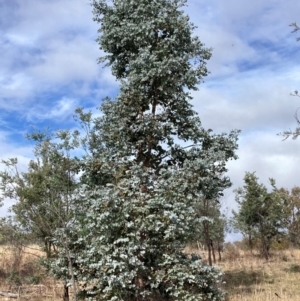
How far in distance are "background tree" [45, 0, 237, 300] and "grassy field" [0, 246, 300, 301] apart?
405cm

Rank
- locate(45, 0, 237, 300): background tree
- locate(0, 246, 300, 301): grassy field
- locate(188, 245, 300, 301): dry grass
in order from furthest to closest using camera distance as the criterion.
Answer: locate(0, 246, 300, 301): grassy field < locate(188, 245, 300, 301): dry grass < locate(45, 0, 237, 300): background tree

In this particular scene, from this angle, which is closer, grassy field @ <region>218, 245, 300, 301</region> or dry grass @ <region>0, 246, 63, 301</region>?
grassy field @ <region>218, 245, 300, 301</region>

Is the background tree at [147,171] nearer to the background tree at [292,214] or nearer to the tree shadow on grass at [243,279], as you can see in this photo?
the tree shadow on grass at [243,279]

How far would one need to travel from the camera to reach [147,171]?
10344mm

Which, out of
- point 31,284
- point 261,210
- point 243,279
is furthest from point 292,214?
point 31,284

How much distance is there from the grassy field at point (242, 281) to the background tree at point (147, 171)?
4047 millimetres

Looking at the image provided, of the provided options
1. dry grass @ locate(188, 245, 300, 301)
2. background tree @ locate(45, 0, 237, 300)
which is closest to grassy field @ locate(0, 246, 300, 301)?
dry grass @ locate(188, 245, 300, 301)

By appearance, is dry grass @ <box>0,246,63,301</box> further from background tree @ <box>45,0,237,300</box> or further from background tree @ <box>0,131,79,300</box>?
background tree @ <box>45,0,237,300</box>

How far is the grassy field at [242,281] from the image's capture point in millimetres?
13891

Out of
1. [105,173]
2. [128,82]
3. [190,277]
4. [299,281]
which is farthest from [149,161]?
[299,281]

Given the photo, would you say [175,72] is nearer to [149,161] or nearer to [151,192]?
[149,161]

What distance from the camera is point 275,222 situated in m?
26.8

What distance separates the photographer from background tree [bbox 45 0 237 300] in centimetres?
936

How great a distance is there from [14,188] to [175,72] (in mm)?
7139
